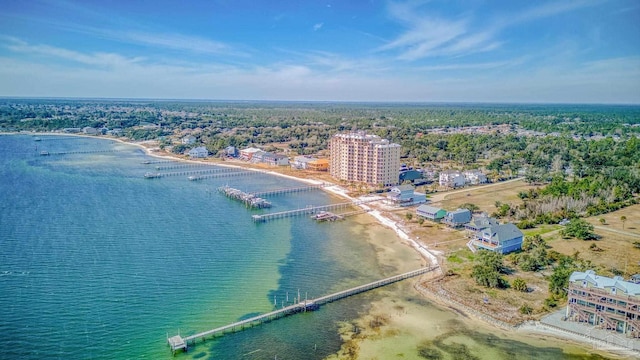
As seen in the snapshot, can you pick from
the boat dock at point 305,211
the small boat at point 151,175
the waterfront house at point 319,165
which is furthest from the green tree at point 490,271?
the small boat at point 151,175

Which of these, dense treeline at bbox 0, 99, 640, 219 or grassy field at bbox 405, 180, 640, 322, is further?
dense treeline at bbox 0, 99, 640, 219

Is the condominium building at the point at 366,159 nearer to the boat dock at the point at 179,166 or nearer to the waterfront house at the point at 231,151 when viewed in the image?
the boat dock at the point at 179,166

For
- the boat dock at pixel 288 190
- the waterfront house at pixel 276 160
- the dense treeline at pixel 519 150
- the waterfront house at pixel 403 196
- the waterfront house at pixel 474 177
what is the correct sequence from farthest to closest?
the waterfront house at pixel 276 160 → the waterfront house at pixel 474 177 → the boat dock at pixel 288 190 → the waterfront house at pixel 403 196 → the dense treeline at pixel 519 150

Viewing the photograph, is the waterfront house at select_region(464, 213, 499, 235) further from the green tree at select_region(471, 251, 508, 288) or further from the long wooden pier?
the long wooden pier

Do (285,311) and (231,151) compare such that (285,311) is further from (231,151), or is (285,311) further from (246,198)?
(231,151)

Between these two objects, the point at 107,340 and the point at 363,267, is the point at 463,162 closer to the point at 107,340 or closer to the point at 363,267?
the point at 363,267

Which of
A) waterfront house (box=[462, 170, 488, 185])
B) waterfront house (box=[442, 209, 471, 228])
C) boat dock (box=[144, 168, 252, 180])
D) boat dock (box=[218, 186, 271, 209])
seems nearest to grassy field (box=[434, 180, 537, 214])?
waterfront house (box=[462, 170, 488, 185])
